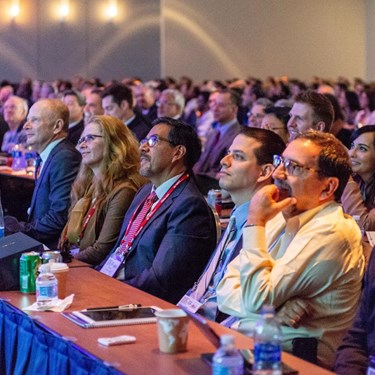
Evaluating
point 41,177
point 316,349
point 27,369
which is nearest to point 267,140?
point 316,349

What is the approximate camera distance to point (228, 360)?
238 centimetres

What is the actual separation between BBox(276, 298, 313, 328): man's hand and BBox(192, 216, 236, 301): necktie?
0.65 meters

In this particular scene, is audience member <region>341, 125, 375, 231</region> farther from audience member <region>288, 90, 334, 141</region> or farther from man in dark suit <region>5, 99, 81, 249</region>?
man in dark suit <region>5, 99, 81, 249</region>

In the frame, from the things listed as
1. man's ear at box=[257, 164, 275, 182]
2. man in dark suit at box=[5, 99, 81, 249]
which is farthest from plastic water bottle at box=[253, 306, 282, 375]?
man in dark suit at box=[5, 99, 81, 249]

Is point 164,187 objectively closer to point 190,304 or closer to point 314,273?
point 190,304

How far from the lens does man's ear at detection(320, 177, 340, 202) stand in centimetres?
319

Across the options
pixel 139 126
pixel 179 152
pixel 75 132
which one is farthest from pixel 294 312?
pixel 75 132

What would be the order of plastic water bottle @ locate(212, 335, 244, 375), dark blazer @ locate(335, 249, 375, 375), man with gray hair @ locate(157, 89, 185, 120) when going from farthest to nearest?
man with gray hair @ locate(157, 89, 185, 120) < dark blazer @ locate(335, 249, 375, 375) < plastic water bottle @ locate(212, 335, 244, 375)

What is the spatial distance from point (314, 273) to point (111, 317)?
72cm

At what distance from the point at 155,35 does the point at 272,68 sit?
8.87 ft

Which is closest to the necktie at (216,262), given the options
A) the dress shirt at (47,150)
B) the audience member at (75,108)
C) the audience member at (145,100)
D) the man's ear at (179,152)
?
the man's ear at (179,152)

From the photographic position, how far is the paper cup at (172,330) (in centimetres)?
274

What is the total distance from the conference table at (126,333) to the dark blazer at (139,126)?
16.3 ft

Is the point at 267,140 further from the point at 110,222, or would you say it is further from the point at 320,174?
the point at 110,222
